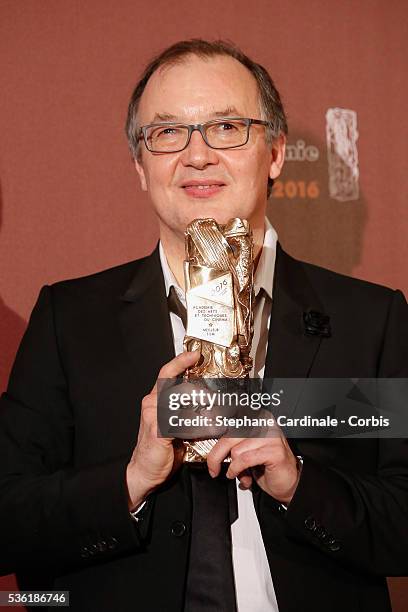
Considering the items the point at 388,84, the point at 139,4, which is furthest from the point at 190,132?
the point at 388,84

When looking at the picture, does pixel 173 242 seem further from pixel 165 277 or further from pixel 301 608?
pixel 301 608

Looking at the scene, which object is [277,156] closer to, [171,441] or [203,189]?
[203,189]

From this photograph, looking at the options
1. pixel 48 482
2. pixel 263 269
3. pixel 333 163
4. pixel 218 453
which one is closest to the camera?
pixel 218 453

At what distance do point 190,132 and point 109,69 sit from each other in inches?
27.4

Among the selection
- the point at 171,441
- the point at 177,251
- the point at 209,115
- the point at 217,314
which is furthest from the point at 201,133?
the point at 171,441

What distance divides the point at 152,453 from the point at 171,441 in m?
0.04

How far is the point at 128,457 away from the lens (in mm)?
→ 1581

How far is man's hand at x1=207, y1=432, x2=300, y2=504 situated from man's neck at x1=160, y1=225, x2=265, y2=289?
0.50 m

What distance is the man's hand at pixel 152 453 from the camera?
1383 millimetres

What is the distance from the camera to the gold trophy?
1.40m

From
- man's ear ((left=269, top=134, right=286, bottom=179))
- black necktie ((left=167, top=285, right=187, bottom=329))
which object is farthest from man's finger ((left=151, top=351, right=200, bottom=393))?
man's ear ((left=269, top=134, right=286, bottom=179))

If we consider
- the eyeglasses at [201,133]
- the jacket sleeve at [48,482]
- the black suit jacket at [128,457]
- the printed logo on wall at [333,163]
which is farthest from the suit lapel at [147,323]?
the printed logo on wall at [333,163]

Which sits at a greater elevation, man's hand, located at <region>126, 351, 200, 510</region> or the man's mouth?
the man's mouth

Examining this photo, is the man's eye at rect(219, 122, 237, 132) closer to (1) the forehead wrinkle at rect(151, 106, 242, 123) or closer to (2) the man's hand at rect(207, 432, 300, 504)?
(1) the forehead wrinkle at rect(151, 106, 242, 123)
